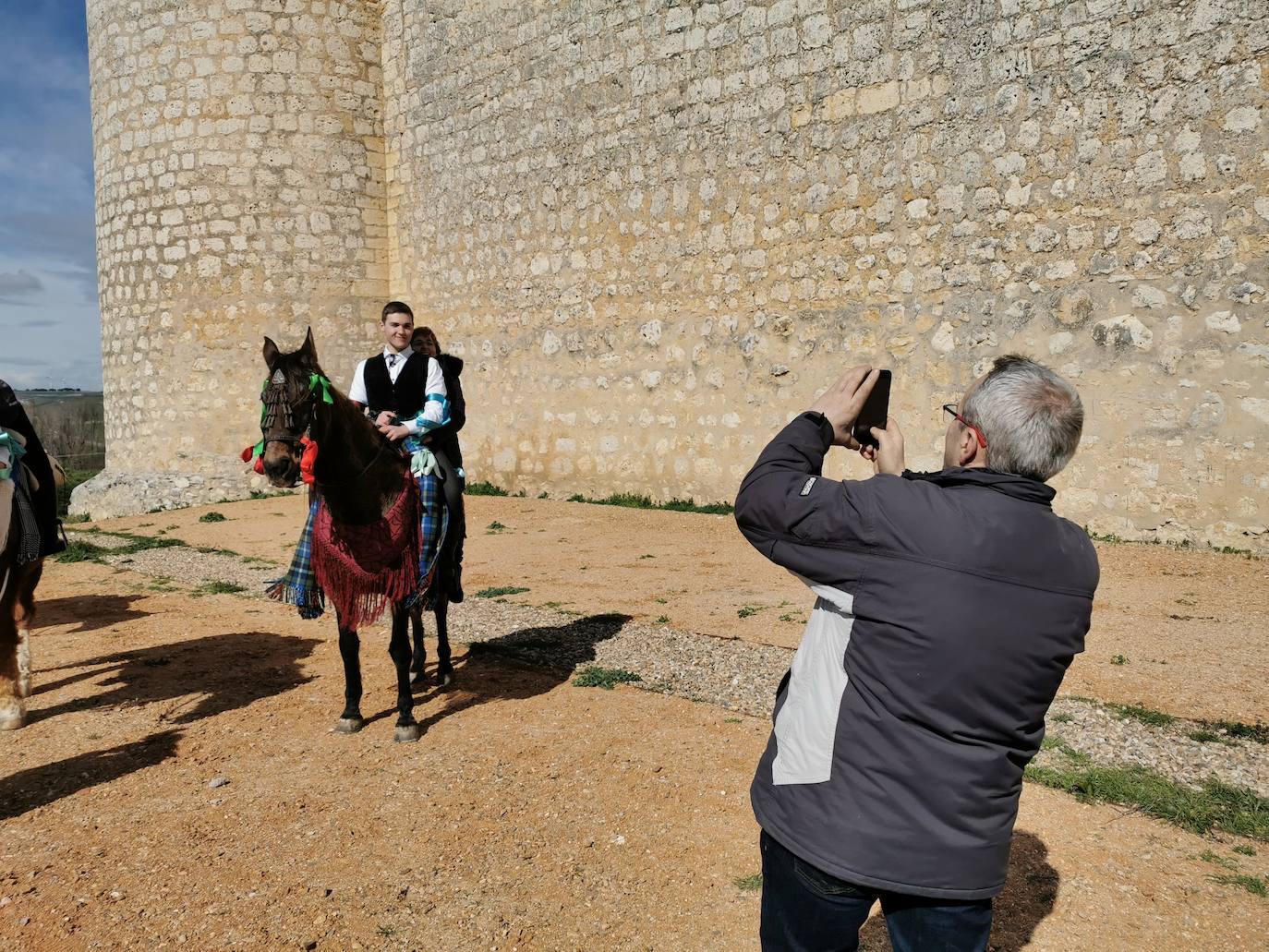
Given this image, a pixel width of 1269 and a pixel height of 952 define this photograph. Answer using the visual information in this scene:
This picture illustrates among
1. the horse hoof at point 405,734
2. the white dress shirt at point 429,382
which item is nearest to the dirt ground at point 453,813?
the horse hoof at point 405,734

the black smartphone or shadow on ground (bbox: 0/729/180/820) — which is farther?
shadow on ground (bbox: 0/729/180/820)

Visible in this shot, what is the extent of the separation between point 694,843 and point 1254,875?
1.79 m

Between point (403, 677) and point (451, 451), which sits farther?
point (451, 451)

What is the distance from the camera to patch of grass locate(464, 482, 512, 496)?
45.4 feet

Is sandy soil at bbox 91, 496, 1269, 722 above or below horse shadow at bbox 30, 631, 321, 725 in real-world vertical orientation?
above

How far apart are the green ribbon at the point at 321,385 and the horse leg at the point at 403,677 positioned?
3.61 ft

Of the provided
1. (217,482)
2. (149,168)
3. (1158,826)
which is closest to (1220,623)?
(1158,826)

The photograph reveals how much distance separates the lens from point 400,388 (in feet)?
Answer: 16.0

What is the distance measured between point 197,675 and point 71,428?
67.0 feet

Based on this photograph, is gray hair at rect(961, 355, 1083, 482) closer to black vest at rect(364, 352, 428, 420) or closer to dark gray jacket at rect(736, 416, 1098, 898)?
dark gray jacket at rect(736, 416, 1098, 898)

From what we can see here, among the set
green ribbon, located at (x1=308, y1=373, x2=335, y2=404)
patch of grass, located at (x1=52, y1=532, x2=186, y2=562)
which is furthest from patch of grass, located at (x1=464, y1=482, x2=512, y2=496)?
green ribbon, located at (x1=308, y1=373, x2=335, y2=404)

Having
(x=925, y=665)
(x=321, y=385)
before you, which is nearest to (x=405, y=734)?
(x=321, y=385)

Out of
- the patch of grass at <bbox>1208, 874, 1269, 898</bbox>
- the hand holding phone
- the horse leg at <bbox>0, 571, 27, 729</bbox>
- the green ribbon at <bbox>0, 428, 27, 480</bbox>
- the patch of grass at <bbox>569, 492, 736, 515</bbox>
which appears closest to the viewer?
the hand holding phone

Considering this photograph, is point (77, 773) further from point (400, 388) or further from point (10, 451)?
point (400, 388)
